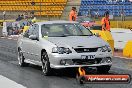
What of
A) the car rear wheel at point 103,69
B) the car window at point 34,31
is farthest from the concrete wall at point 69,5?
the car rear wheel at point 103,69

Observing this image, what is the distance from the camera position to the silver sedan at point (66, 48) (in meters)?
10.9

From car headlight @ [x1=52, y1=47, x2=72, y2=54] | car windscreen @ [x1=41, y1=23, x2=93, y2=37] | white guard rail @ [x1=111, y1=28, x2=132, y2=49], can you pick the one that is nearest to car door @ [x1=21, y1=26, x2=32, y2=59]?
car windscreen @ [x1=41, y1=23, x2=93, y2=37]

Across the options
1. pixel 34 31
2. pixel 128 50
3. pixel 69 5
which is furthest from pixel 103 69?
pixel 69 5

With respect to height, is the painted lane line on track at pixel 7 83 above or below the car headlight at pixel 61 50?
below

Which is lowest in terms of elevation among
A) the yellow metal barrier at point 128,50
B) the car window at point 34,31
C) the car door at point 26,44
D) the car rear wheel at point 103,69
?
the yellow metal barrier at point 128,50

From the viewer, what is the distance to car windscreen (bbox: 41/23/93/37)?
1218 cm

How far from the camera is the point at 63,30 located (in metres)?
12.4

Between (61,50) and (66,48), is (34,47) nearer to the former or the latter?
(61,50)

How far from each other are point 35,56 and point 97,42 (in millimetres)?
2052

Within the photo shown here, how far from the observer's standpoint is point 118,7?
55406 millimetres

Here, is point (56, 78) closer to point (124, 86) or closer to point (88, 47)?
point (88, 47)

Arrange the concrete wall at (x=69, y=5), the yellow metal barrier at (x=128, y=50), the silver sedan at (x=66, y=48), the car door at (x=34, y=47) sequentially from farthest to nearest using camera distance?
1. the concrete wall at (x=69, y=5)
2. the yellow metal barrier at (x=128, y=50)
3. the car door at (x=34, y=47)
4. the silver sedan at (x=66, y=48)

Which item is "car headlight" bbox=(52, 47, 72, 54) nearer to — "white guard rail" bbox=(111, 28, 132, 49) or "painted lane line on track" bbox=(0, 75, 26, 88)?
"painted lane line on track" bbox=(0, 75, 26, 88)

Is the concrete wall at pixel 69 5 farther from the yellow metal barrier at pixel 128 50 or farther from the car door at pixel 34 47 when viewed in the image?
the car door at pixel 34 47
